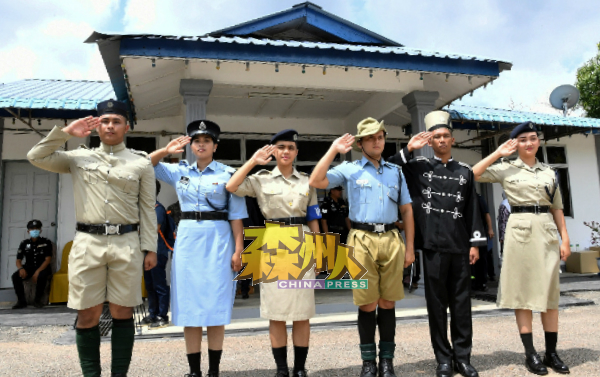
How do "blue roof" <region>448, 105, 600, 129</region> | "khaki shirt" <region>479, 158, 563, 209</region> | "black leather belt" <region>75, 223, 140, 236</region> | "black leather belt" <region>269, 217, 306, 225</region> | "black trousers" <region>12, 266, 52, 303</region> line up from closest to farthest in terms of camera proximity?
"black leather belt" <region>75, 223, 140, 236</region> < "black leather belt" <region>269, 217, 306, 225</region> < "khaki shirt" <region>479, 158, 563, 209</region> < "black trousers" <region>12, 266, 52, 303</region> < "blue roof" <region>448, 105, 600, 129</region>

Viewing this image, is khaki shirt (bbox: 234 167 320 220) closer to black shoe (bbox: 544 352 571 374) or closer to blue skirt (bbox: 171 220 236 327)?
blue skirt (bbox: 171 220 236 327)

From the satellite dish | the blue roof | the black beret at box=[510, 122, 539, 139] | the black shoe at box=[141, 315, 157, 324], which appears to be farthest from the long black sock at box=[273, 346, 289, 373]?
the satellite dish

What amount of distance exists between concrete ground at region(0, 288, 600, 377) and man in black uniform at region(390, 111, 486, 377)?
0.32m

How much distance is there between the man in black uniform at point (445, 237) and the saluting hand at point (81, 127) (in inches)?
86.5

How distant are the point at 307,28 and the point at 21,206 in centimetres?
579

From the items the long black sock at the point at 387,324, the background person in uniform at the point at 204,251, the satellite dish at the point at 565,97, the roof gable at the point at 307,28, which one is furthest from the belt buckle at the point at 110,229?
the satellite dish at the point at 565,97

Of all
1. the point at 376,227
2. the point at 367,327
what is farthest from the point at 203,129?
the point at 367,327

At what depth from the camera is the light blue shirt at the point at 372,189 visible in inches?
126

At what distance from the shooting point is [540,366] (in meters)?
3.29

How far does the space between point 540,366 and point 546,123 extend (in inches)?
266

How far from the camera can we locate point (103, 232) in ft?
9.39

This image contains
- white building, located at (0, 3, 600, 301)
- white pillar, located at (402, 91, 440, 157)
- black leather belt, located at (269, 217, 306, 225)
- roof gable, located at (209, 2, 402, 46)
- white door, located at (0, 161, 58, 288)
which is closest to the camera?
black leather belt, located at (269, 217, 306, 225)

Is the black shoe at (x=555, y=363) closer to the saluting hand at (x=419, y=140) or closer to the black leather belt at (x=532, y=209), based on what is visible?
the black leather belt at (x=532, y=209)

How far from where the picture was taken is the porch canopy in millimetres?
5520
